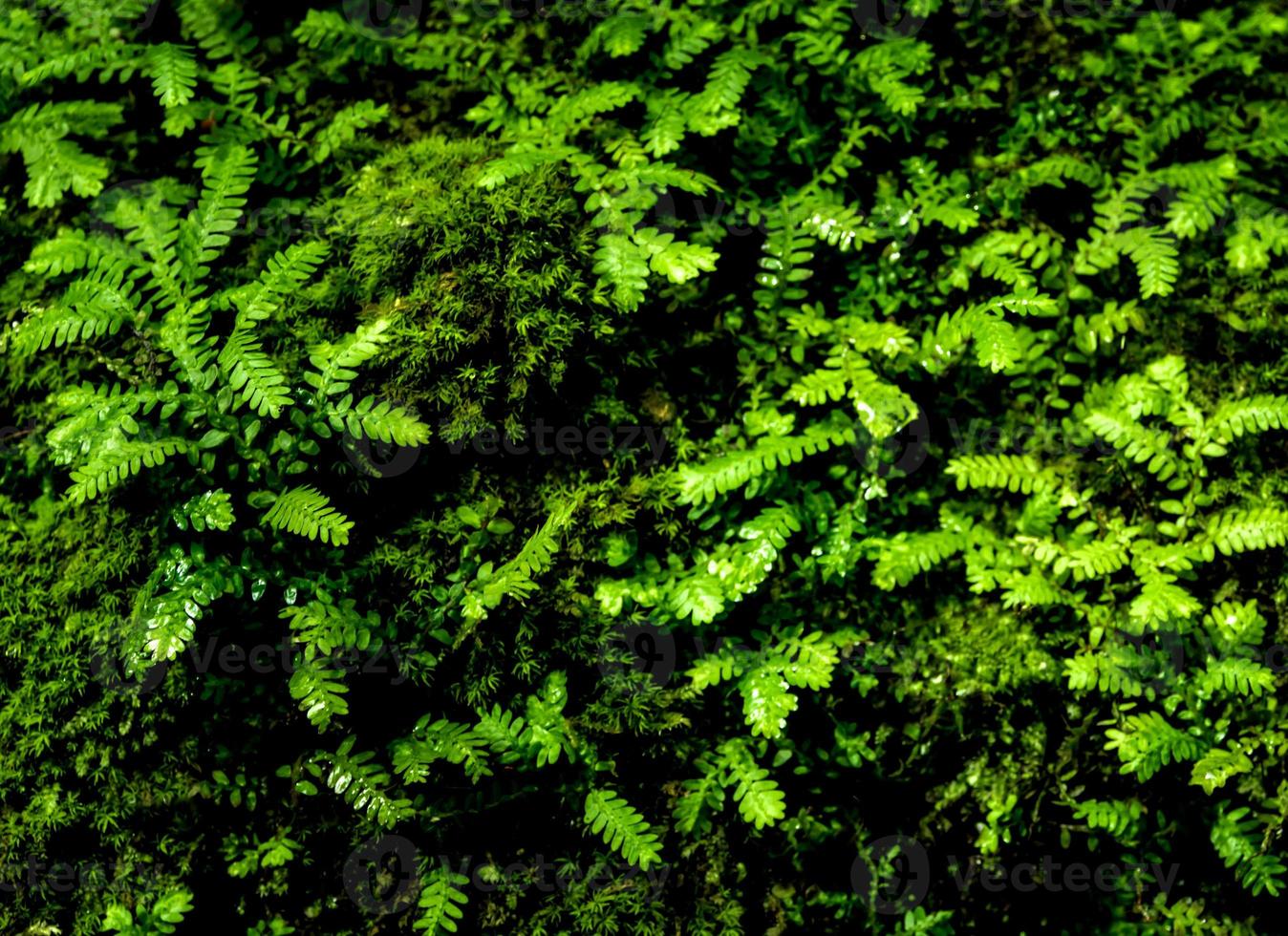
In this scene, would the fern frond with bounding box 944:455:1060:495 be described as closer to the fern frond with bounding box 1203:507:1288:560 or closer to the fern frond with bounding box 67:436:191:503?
the fern frond with bounding box 1203:507:1288:560

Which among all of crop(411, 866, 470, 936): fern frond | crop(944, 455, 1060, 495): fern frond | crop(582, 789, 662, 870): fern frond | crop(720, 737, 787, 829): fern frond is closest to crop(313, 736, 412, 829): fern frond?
crop(411, 866, 470, 936): fern frond

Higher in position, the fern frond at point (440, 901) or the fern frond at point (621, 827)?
the fern frond at point (621, 827)

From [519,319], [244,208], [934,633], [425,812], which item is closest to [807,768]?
[934,633]

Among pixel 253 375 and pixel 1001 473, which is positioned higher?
pixel 253 375

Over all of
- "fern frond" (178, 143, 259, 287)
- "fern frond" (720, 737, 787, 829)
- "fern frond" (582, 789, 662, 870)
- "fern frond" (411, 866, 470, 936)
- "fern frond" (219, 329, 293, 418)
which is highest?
"fern frond" (178, 143, 259, 287)

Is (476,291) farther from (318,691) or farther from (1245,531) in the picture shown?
(1245,531)

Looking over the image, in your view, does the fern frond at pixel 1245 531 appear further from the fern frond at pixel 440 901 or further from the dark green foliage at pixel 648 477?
the fern frond at pixel 440 901

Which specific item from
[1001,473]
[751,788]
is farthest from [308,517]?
[1001,473]

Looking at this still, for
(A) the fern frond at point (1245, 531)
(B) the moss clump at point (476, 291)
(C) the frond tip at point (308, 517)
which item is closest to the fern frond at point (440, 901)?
(C) the frond tip at point (308, 517)

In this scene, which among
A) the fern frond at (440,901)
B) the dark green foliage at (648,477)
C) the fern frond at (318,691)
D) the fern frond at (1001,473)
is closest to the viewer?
the fern frond at (318,691)

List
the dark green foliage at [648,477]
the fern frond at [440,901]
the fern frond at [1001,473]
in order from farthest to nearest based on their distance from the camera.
→ 1. the fern frond at [1001,473]
2. the dark green foliage at [648,477]
3. the fern frond at [440,901]

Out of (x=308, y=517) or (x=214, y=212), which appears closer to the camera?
(x=308, y=517)

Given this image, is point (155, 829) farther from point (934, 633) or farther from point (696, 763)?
point (934, 633)

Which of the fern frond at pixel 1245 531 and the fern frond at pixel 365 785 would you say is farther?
the fern frond at pixel 1245 531
